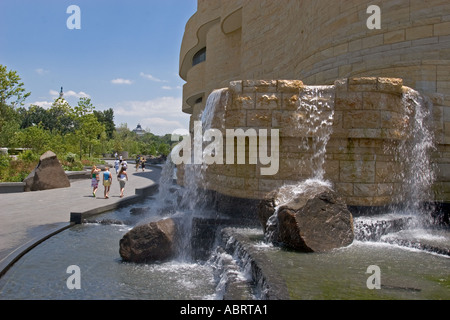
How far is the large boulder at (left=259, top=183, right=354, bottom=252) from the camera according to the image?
571 centimetres

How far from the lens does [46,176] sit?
54.0 ft

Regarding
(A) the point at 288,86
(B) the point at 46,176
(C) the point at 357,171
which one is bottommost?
(B) the point at 46,176

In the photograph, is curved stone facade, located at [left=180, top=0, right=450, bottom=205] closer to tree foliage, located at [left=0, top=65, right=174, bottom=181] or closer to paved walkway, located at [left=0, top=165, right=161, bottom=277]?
paved walkway, located at [left=0, top=165, right=161, bottom=277]

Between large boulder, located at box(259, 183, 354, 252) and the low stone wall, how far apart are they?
5.03 ft

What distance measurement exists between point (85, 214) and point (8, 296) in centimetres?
499

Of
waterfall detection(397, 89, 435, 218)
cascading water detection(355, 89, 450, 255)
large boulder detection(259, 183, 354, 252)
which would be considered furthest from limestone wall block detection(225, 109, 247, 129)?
waterfall detection(397, 89, 435, 218)

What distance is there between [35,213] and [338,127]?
8953 mm

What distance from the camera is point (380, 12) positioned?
1000cm

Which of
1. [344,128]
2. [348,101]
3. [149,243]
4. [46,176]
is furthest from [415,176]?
[46,176]

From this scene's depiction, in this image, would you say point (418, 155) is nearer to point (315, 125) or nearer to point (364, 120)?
point (364, 120)

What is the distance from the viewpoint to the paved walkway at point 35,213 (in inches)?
278
